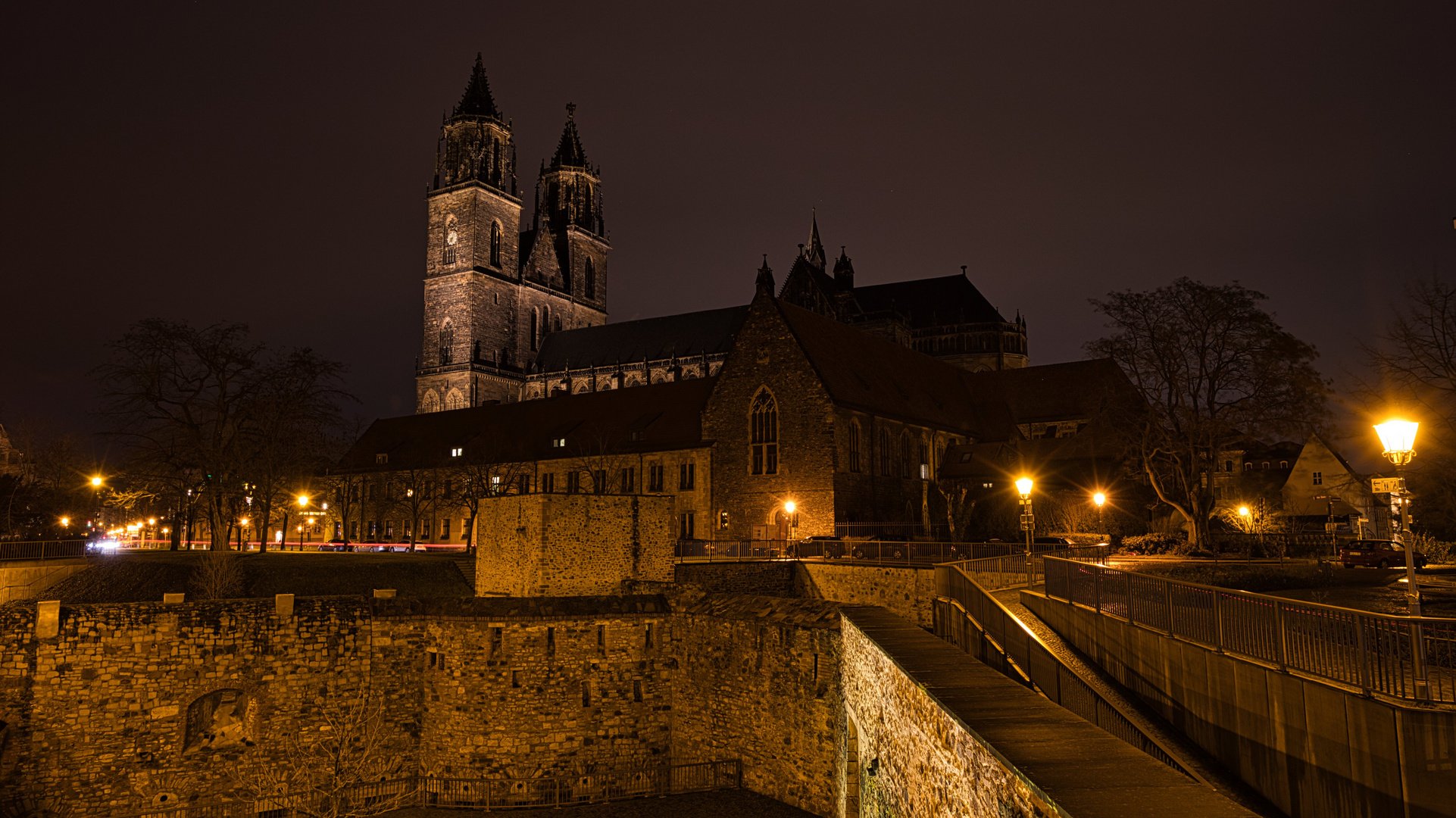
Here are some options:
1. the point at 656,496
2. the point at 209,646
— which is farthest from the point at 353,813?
the point at 656,496

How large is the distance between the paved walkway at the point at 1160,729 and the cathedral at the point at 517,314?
7191cm

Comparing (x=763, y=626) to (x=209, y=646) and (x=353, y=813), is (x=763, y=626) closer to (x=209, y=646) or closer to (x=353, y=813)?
(x=353, y=813)

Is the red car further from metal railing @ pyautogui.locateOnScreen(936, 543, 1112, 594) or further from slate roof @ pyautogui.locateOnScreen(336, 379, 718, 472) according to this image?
slate roof @ pyautogui.locateOnScreen(336, 379, 718, 472)

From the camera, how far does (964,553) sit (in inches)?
1165

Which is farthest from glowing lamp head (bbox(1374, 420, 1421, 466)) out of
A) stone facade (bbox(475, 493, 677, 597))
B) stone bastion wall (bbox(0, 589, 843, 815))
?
stone facade (bbox(475, 493, 677, 597))

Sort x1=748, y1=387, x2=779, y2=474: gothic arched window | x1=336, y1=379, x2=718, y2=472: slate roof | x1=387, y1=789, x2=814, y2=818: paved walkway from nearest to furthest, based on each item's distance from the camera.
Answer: x1=387, y1=789, x2=814, y2=818: paved walkway
x1=748, y1=387, x2=779, y2=474: gothic arched window
x1=336, y1=379, x2=718, y2=472: slate roof

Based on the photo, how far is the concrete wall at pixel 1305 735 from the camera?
7246mm

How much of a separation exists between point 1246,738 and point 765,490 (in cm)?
3505

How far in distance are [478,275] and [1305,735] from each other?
10087 centimetres

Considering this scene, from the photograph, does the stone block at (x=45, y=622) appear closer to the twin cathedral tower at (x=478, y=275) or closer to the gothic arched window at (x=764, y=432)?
the gothic arched window at (x=764, y=432)

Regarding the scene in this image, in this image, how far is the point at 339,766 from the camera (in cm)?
2203

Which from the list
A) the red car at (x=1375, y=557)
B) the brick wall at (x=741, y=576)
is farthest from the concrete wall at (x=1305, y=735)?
the red car at (x=1375, y=557)

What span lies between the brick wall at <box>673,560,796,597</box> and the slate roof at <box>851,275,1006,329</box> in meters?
57.9

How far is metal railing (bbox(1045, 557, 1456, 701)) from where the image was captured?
7.76m
